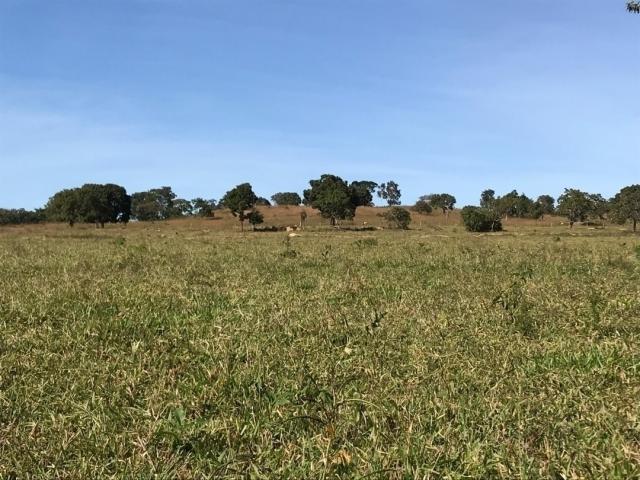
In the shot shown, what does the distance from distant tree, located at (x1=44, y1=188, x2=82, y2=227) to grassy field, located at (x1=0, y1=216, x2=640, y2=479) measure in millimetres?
134878

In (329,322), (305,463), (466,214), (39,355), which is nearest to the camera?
(305,463)

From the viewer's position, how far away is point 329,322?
7828 mm

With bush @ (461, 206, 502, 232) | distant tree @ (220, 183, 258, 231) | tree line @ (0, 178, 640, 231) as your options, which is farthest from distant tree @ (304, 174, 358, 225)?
bush @ (461, 206, 502, 232)

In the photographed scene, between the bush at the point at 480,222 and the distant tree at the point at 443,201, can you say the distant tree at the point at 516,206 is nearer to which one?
the distant tree at the point at 443,201

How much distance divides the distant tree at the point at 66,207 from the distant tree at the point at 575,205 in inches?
4567

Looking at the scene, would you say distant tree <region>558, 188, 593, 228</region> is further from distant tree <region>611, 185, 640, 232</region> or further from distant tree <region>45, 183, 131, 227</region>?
distant tree <region>45, 183, 131, 227</region>

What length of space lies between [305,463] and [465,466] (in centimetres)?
107

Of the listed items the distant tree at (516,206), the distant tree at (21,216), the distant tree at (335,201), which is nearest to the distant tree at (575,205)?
the distant tree at (516,206)

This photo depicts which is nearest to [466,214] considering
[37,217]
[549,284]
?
[549,284]

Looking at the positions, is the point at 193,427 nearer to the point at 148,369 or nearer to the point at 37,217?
the point at 148,369

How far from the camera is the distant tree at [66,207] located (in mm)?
133250

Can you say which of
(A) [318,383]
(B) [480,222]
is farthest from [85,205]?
(A) [318,383]

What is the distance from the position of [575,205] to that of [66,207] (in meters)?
120

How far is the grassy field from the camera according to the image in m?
3.71
